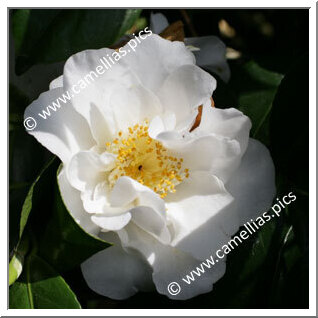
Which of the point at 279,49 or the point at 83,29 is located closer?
the point at 83,29

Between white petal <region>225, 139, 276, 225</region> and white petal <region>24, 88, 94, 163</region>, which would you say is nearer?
white petal <region>24, 88, 94, 163</region>

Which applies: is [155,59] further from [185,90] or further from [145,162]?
[145,162]

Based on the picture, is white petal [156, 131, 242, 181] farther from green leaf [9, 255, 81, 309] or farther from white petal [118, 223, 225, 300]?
green leaf [9, 255, 81, 309]

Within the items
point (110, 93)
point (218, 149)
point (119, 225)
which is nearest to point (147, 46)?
point (110, 93)

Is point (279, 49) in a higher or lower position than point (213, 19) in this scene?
lower

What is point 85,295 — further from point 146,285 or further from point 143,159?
point 143,159

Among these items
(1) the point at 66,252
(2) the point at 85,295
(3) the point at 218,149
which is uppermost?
(3) the point at 218,149

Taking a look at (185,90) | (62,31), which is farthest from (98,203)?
(62,31)

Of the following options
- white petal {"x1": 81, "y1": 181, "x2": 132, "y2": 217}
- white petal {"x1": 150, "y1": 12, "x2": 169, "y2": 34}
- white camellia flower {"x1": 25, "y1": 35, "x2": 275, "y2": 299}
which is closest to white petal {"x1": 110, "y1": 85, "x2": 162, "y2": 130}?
white camellia flower {"x1": 25, "y1": 35, "x2": 275, "y2": 299}
